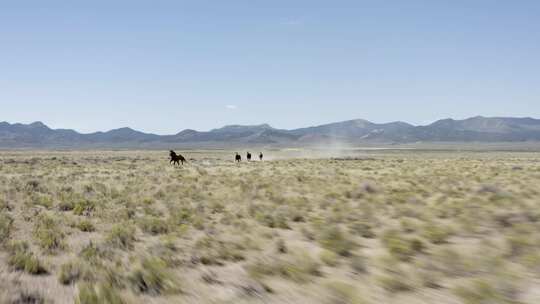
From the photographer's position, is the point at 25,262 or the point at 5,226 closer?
the point at 25,262

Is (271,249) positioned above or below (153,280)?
below

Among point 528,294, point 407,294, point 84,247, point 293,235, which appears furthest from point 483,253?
point 84,247

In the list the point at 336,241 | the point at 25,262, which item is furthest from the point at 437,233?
the point at 25,262

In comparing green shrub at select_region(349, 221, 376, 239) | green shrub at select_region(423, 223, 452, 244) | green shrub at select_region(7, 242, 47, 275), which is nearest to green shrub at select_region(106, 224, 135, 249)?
green shrub at select_region(7, 242, 47, 275)

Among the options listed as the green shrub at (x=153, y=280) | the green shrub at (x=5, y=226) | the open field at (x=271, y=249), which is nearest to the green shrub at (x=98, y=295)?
the open field at (x=271, y=249)

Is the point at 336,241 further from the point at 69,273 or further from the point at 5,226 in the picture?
the point at 5,226

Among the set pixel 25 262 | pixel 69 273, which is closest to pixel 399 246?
pixel 69 273

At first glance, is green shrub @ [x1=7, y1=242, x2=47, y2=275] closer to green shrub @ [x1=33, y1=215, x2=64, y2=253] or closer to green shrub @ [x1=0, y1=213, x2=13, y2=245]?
green shrub @ [x1=33, y1=215, x2=64, y2=253]

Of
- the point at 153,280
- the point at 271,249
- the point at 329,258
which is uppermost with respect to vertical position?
the point at 153,280

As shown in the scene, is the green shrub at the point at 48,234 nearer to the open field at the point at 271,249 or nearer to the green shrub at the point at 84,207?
the open field at the point at 271,249

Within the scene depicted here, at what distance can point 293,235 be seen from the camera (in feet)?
38.7

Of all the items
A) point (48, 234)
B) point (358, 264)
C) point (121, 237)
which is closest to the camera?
point (358, 264)

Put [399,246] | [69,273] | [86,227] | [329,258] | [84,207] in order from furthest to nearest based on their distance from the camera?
[84,207] → [86,227] → [399,246] → [329,258] → [69,273]

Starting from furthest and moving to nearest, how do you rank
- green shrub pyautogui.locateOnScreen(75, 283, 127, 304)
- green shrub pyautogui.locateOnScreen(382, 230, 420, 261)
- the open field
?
green shrub pyautogui.locateOnScreen(382, 230, 420, 261) < the open field < green shrub pyautogui.locateOnScreen(75, 283, 127, 304)
